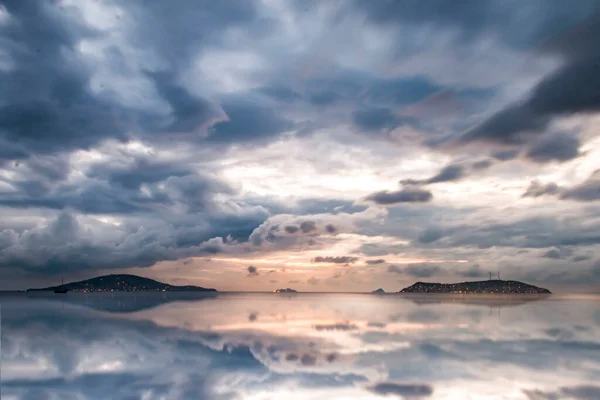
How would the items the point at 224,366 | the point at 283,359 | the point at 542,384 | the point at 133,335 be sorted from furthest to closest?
the point at 133,335 < the point at 283,359 < the point at 224,366 < the point at 542,384

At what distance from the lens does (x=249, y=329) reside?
2463 inches

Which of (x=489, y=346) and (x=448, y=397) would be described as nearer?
(x=448, y=397)

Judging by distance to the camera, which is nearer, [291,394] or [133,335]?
[291,394]

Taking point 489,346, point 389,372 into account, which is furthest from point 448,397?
point 489,346

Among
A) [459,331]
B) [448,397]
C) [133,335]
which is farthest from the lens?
[459,331]

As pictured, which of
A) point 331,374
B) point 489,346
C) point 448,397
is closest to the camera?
point 448,397

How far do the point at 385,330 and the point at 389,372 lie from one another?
101 ft

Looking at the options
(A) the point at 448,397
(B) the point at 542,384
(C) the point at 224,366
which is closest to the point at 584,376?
(B) the point at 542,384

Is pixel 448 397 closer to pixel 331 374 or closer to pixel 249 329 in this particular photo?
pixel 331 374

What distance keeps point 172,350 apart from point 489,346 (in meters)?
29.3

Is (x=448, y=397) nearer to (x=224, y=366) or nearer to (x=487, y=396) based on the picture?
(x=487, y=396)

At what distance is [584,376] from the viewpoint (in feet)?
102

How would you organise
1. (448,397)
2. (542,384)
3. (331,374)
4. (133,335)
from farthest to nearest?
(133,335), (331,374), (542,384), (448,397)

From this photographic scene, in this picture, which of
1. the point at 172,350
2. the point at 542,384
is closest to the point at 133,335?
the point at 172,350
